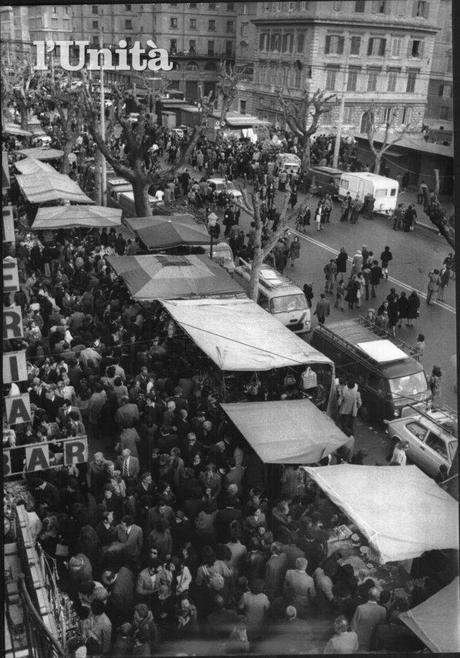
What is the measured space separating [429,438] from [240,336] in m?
3.74

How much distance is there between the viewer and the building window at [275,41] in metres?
39.5

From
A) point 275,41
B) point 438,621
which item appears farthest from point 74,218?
point 275,41

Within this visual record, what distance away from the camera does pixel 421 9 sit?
3866cm

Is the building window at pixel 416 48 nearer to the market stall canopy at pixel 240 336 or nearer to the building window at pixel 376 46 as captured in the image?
the building window at pixel 376 46

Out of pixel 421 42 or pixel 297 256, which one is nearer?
pixel 297 256

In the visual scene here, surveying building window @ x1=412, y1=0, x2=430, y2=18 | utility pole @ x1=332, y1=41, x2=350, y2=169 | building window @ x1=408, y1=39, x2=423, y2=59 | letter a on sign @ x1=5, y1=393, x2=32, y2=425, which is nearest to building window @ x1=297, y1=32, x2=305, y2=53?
utility pole @ x1=332, y1=41, x2=350, y2=169

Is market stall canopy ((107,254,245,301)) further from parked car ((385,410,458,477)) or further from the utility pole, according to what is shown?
the utility pole

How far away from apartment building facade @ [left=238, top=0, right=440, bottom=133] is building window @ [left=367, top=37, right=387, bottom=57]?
0.05 metres

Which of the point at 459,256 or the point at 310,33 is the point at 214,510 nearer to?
the point at 459,256

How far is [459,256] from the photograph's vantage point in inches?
196

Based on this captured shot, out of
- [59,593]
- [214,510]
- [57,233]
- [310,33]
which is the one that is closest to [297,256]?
[57,233]

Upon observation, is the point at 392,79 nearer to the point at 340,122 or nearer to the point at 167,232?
the point at 340,122

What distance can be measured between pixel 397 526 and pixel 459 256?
163 inches

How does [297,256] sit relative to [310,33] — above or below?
below
